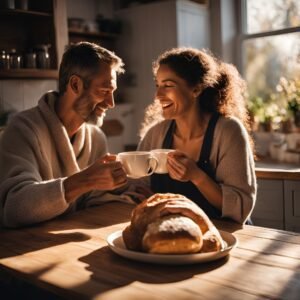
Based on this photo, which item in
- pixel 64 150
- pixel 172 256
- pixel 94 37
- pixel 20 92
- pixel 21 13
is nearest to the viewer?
pixel 172 256

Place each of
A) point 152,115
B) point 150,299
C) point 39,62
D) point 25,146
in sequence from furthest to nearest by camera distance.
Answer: point 39,62 < point 152,115 < point 25,146 < point 150,299

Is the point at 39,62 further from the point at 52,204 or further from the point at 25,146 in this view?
the point at 52,204

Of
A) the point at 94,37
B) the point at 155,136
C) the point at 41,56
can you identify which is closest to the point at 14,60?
the point at 41,56

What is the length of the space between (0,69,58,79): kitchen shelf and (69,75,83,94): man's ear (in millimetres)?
1316

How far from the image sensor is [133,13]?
3963mm

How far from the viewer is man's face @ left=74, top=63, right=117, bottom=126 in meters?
1.83

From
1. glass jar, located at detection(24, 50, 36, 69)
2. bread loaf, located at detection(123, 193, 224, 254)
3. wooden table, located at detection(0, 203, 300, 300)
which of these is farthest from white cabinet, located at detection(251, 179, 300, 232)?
glass jar, located at detection(24, 50, 36, 69)

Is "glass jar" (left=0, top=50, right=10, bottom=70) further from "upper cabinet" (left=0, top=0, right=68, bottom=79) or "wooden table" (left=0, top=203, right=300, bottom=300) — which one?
"wooden table" (left=0, top=203, right=300, bottom=300)

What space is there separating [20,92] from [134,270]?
103 inches

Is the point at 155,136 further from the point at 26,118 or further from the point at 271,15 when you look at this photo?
the point at 271,15

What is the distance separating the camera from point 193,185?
182 centimetres

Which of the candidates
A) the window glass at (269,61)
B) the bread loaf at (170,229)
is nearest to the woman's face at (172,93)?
the bread loaf at (170,229)

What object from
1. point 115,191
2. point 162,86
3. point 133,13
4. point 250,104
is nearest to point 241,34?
point 250,104

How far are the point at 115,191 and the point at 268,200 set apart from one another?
48.7 inches
